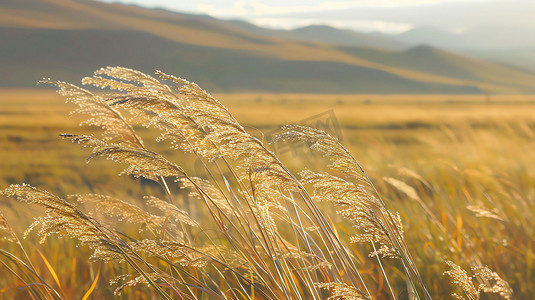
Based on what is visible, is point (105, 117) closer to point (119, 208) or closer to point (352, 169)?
point (119, 208)

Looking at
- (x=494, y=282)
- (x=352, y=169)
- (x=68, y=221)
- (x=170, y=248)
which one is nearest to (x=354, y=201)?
(x=352, y=169)

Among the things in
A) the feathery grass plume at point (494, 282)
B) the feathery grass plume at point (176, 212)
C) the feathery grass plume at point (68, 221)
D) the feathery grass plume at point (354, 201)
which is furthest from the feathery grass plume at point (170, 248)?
the feathery grass plume at point (494, 282)

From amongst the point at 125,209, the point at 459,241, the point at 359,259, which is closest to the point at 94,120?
the point at 125,209

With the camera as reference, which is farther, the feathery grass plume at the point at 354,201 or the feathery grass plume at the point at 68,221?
the feathery grass plume at the point at 354,201

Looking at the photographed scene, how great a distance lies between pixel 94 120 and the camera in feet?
6.62

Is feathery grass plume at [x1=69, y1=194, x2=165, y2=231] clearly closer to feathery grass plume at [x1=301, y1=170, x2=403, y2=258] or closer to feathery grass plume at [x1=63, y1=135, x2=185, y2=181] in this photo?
feathery grass plume at [x1=63, y1=135, x2=185, y2=181]

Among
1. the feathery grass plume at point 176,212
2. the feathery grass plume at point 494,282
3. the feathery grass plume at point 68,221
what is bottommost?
the feathery grass plume at point 494,282

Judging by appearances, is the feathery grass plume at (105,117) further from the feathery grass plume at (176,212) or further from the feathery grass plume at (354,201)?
the feathery grass plume at (354,201)

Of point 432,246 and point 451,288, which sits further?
point 432,246

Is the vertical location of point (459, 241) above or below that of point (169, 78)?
below

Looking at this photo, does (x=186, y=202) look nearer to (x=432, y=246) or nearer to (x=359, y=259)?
(x=359, y=259)

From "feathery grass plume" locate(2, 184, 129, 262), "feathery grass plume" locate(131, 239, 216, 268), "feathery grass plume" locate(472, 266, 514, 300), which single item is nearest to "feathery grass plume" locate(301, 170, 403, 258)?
"feathery grass plume" locate(472, 266, 514, 300)

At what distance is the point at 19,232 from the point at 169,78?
5.28 feet

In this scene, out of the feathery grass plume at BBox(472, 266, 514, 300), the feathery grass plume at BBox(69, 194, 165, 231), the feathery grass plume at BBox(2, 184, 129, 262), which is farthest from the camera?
the feathery grass plume at BBox(69, 194, 165, 231)
